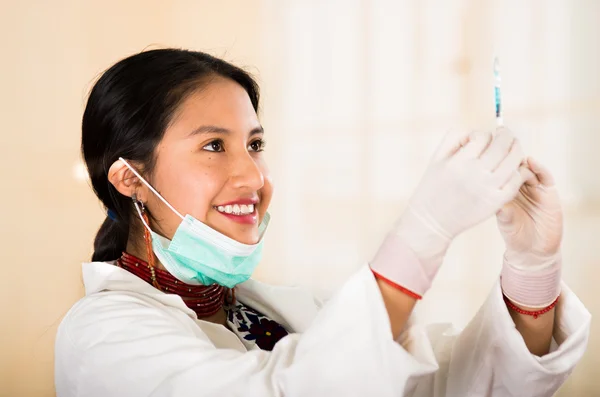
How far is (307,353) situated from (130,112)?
2.36 feet

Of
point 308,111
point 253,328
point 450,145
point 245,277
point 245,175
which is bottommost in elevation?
point 253,328

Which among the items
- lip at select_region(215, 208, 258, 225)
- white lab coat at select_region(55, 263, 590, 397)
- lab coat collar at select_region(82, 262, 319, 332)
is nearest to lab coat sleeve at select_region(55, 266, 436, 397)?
white lab coat at select_region(55, 263, 590, 397)

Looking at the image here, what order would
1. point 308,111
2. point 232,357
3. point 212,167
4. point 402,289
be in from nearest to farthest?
point 402,289, point 232,357, point 212,167, point 308,111

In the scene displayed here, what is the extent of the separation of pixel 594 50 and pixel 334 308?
163 centimetres

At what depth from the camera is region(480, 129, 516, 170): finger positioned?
0.93 meters

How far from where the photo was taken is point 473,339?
1292 mm

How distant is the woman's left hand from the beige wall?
1130 millimetres

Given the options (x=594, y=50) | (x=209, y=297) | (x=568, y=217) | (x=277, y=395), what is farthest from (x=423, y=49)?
(x=277, y=395)

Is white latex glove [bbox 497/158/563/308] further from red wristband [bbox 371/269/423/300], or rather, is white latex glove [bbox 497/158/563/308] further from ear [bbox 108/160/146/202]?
ear [bbox 108/160/146/202]

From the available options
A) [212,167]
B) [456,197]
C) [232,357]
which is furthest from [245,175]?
[456,197]

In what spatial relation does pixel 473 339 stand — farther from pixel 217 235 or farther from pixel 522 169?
pixel 217 235

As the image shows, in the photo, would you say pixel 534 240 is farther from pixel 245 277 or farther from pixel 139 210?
pixel 139 210

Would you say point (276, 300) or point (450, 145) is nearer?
point (450, 145)

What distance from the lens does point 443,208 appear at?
91cm
